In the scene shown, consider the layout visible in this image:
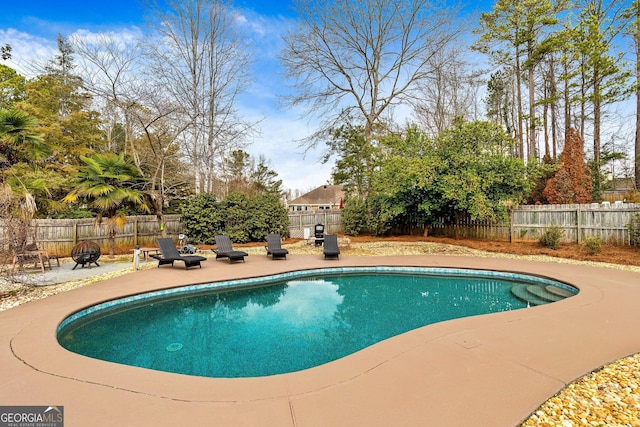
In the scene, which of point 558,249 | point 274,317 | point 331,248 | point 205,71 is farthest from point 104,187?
point 558,249

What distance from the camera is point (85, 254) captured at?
9.57 meters

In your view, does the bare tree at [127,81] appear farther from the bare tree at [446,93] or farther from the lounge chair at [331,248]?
the bare tree at [446,93]

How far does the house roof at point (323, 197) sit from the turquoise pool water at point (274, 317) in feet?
103

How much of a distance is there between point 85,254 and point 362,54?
16913 millimetres

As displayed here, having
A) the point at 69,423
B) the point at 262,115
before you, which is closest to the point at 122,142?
the point at 262,115

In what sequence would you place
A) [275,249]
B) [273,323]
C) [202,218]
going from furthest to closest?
[202,218] < [275,249] < [273,323]

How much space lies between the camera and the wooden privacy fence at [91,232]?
40.2ft

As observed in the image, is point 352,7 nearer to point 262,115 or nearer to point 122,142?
point 262,115

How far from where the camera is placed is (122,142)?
2250cm

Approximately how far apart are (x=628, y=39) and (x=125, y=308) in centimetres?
2711

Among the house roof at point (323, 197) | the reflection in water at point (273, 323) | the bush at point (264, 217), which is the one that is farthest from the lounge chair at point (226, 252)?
the house roof at point (323, 197)

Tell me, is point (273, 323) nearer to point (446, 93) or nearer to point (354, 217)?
point (354, 217)

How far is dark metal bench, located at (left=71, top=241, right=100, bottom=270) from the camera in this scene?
31.1ft

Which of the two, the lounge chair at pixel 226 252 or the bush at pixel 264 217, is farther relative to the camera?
the bush at pixel 264 217
